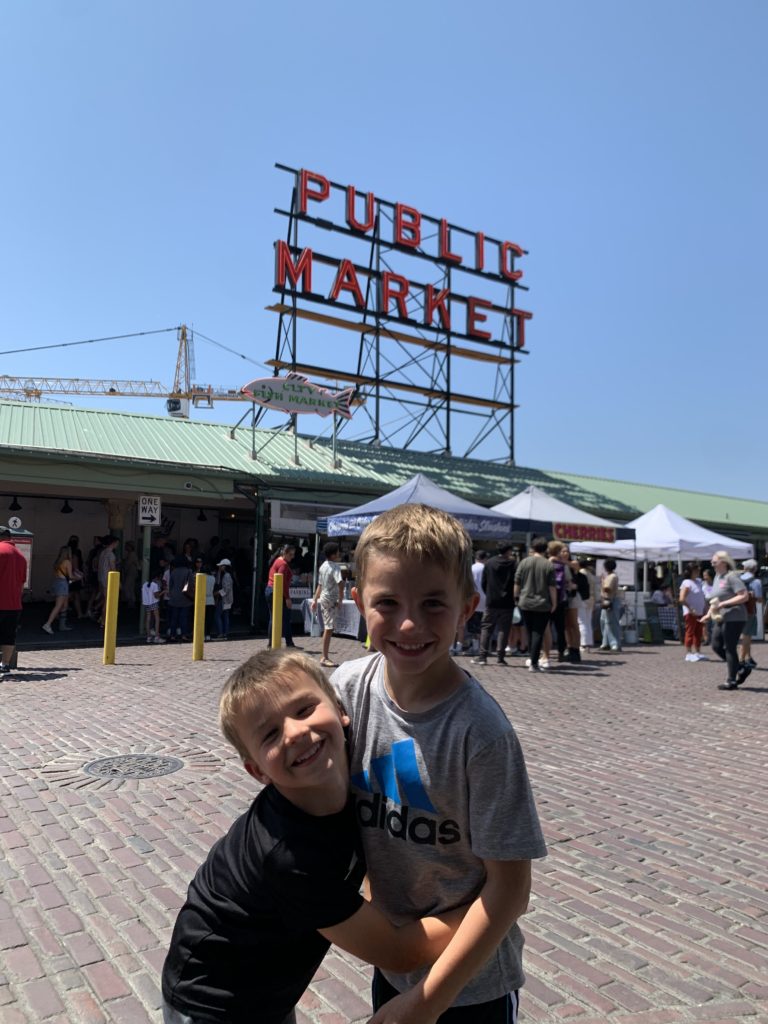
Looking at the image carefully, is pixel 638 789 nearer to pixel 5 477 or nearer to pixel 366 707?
pixel 366 707

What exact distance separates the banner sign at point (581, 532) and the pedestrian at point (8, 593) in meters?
9.89

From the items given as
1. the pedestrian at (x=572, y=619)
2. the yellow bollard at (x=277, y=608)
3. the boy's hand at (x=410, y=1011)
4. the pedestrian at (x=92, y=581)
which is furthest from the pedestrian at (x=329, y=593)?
the boy's hand at (x=410, y=1011)

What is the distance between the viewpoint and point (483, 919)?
1.29m

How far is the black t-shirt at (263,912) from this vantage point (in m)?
1.33

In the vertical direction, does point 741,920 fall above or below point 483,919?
below

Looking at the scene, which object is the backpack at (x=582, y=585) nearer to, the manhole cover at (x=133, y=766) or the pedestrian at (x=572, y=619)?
the pedestrian at (x=572, y=619)

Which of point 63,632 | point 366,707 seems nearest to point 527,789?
point 366,707

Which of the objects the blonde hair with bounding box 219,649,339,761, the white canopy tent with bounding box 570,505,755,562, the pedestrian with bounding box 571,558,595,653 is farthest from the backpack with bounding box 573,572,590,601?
the blonde hair with bounding box 219,649,339,761

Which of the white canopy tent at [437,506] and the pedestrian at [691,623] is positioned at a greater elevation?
the white canopy tent at [437,506]

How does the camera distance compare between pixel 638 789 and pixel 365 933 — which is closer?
pixel 365 933

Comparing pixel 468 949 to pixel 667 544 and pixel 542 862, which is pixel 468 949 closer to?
pixel 542 862

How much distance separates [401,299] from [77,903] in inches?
903

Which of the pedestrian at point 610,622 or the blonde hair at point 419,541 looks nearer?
the blonde hair at point 419,541

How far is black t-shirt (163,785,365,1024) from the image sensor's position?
1.33 m
